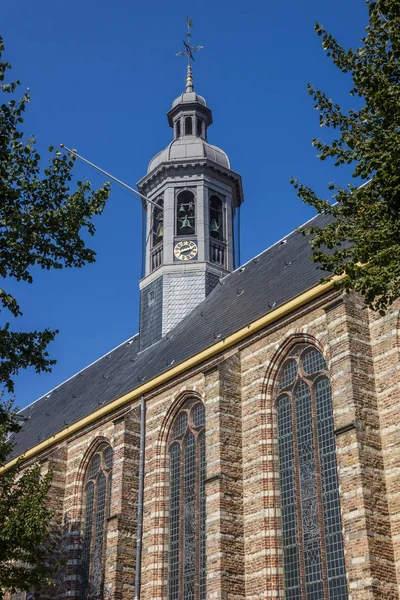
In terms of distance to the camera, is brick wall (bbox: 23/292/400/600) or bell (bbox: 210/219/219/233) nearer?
brick wall (bbox: 23/292/400/600)

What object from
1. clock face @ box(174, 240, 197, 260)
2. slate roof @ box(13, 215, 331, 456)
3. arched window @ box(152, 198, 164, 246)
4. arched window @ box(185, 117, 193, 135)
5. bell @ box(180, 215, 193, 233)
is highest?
arched window @ box(185, 117, 193, 135)

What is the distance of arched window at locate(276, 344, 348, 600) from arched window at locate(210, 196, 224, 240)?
1281 centimetres

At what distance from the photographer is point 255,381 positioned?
853 inches

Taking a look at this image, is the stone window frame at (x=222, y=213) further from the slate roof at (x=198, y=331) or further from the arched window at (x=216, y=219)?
the slate roof at (x=198, y=331)

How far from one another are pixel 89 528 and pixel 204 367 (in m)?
7.15

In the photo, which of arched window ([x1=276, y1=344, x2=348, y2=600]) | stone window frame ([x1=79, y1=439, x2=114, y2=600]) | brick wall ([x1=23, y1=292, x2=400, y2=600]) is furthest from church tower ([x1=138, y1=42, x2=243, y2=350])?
arched window ([x1=276, y1=344, x2=348, y2=600])

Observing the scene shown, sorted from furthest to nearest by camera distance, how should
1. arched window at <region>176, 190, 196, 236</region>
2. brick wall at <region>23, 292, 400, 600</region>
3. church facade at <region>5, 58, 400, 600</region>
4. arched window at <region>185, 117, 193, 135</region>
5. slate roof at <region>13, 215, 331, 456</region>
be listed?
arched window at <region>185, 117, 193, 135</region>, arched window at <region>176, 190, 196, 236</region>, slate roof at <region>13, 215, 331, 456</region>, church facade at <region>5, 58, 400, 600</region>, brick wall at <region>23, 292, 400, 600</region>

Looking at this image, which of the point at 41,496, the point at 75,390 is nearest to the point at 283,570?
the point at 41,496

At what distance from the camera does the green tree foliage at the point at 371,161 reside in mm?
11992

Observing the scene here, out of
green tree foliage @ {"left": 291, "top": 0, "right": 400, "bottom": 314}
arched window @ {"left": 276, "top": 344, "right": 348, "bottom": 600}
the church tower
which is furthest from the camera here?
the church tower

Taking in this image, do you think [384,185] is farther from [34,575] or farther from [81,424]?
[81,424]

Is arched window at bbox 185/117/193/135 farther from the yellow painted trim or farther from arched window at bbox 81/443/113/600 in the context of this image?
arched window at bbox 81/443/113/600

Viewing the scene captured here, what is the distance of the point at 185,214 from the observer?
33.4 m

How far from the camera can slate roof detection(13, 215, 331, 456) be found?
24000 mm
